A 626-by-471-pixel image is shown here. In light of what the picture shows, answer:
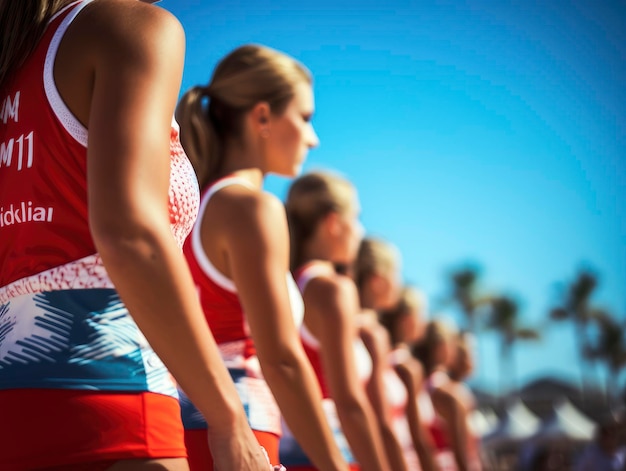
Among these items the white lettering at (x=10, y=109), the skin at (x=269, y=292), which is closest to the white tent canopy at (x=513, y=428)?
the skin at (x=269, y=292)

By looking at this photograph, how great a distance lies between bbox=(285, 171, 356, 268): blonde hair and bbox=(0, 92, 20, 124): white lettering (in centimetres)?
277

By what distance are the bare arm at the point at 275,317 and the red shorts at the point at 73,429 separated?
35.2 inches

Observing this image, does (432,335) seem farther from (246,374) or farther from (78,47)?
(78,47)

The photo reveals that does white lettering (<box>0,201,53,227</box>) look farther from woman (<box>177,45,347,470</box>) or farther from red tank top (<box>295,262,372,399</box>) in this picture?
red tank top (<box>295,262,372,399</box>)

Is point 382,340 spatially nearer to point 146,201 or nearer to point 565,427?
point 146,201

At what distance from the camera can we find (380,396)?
18.1 feet

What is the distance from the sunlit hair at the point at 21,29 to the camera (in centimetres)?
166

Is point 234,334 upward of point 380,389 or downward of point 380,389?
upward

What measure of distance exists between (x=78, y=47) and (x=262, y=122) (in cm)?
172

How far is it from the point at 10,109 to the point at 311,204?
2.95m

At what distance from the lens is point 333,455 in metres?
2.50

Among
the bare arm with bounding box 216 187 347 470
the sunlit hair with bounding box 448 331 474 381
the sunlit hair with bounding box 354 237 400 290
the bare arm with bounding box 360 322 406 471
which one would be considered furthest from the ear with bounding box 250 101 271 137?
the sunlit hair with bounding box 448 331 474 381

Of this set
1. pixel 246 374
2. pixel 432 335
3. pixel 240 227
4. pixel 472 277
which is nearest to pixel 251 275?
pixel 240 227

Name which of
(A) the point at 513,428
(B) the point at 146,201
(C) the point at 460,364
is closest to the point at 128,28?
(B) the point at 146,201
